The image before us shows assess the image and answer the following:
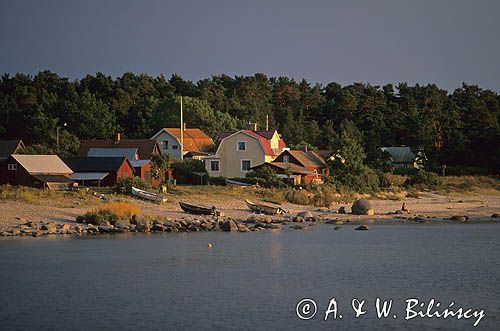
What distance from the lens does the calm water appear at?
69.4 ft

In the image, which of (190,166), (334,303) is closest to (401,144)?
(190,166)

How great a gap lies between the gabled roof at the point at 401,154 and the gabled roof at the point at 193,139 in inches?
805

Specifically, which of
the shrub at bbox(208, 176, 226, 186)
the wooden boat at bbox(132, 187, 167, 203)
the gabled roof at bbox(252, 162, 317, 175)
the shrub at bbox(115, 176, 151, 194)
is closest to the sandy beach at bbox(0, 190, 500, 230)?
the wooden boat at bbox(132, 187, 167, 203)

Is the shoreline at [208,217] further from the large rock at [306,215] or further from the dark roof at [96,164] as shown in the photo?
the dark roof at [96,164]

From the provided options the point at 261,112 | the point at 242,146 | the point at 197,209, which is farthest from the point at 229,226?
the point at 261,112

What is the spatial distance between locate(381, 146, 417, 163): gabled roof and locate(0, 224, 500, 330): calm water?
50.7 metres

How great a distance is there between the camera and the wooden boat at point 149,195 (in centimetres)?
5044

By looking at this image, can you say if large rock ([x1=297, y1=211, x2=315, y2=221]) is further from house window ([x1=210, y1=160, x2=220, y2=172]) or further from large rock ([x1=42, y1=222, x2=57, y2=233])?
house window ([x1=210, y1=160, x2=220, y2=172])

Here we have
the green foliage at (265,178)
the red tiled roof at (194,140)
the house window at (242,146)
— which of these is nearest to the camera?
the green foliage at (265,178)

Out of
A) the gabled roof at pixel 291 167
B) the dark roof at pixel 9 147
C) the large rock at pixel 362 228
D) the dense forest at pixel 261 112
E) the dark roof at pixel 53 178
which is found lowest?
the large rock at pixel 362 228

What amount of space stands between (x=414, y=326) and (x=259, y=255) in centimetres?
1441

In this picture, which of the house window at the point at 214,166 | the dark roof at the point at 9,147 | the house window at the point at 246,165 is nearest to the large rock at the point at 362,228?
the house window at the point at 246,165

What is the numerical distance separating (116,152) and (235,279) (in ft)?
149

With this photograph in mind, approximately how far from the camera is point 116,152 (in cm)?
7175
